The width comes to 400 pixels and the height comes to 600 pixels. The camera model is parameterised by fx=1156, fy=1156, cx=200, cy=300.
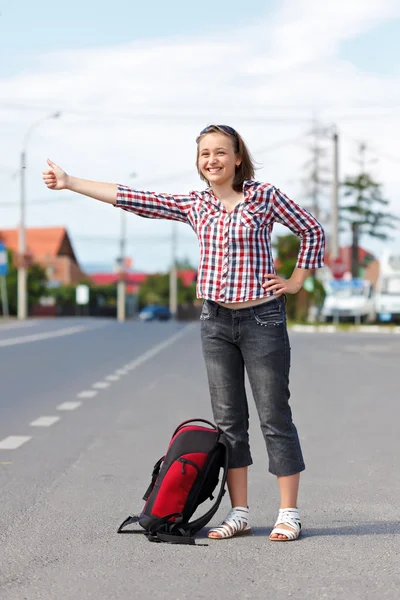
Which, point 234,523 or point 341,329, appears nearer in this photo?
point 234,523

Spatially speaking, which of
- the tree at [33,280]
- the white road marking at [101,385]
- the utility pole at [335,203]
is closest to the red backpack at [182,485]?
the white road marking at [101,385]

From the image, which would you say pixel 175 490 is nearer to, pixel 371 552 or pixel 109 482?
pixel 371 552

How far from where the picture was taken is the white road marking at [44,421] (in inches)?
406

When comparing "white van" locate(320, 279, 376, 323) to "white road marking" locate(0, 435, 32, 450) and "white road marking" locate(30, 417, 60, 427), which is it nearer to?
"white road marking" locate(30, 417, 60, 427)

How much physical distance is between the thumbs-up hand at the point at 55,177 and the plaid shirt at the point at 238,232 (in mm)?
270

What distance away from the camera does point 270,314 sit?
204 inches

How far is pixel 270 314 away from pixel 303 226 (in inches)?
17.1

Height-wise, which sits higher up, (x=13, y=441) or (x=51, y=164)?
(x=51, y=164)

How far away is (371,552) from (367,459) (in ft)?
10.5

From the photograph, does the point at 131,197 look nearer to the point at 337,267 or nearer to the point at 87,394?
the point at 87,394

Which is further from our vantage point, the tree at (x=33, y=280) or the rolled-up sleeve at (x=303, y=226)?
the tree at (x=33, y=280)

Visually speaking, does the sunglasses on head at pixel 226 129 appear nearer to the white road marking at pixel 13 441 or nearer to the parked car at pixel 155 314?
the white road marking at pixel 13 441

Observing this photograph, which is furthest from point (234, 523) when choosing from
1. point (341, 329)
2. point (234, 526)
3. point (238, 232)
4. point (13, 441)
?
point (341, 329)

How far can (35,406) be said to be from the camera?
39.6 feet
